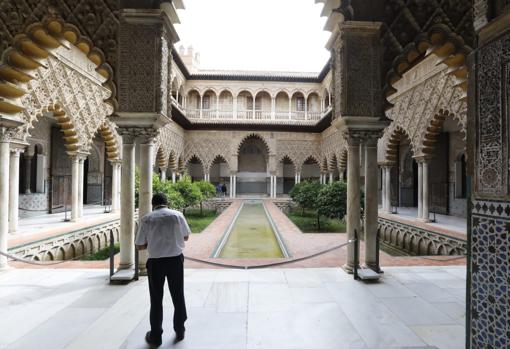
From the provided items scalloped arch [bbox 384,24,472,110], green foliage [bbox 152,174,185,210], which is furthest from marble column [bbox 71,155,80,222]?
scalloped arch [bbox 384,24,472,110]

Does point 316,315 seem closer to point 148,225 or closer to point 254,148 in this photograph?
point 148,225

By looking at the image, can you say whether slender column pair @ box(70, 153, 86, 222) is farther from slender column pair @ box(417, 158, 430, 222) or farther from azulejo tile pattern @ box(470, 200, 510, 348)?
slender column pair @ box(417, 158, 430, 222)

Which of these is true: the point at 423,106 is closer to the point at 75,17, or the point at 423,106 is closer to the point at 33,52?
the point at 75,17

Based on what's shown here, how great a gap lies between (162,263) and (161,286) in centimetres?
21

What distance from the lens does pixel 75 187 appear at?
33.5ft

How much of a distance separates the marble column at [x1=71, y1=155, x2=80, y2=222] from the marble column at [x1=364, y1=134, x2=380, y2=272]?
9.51 m

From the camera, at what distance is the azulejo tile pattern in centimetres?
176

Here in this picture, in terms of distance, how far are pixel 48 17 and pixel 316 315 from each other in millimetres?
5194

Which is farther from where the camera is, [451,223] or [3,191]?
[451,223]

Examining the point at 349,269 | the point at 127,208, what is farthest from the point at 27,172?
the point at 349,269

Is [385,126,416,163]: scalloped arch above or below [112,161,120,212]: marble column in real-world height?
above

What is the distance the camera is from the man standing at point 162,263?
2533 mm

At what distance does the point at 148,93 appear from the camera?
4289mm

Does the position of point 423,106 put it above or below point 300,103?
below
